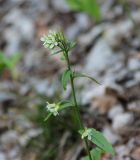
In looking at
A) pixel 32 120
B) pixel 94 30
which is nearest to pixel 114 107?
pixel 32 120

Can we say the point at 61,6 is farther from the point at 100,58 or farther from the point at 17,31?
the point at 100,58

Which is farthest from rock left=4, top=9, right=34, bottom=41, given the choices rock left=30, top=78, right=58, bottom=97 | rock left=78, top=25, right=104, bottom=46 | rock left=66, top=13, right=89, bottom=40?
rock left=30, top=78, right=58, bottom=97

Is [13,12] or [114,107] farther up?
[13,12]

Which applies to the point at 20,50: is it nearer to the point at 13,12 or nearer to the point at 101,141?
the point at 13,12

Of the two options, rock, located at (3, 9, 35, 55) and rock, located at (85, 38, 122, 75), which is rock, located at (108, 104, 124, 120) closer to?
rock, located at (85, 38, 122, 75)

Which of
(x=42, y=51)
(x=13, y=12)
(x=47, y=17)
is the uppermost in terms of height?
(x=13, y=12)

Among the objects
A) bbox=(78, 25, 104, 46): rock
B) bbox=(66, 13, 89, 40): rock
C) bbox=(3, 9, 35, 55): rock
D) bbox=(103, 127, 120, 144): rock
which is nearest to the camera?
bbox=(103, 127, 120, 144): rock
